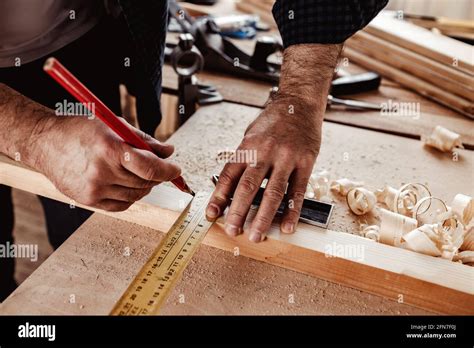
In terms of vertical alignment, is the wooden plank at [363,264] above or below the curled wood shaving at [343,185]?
above

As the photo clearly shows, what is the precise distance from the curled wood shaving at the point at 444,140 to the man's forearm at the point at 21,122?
113 centimetres

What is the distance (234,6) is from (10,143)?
2009 millimetres

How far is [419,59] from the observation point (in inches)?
75.6

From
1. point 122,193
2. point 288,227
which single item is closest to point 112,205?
point 122,193

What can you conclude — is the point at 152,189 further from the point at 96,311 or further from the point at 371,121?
the point at 371,121

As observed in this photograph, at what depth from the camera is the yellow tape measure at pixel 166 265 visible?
75cm

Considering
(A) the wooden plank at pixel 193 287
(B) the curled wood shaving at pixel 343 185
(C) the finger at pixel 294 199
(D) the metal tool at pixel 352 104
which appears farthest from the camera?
(D) the metal tool at pixel 352 104

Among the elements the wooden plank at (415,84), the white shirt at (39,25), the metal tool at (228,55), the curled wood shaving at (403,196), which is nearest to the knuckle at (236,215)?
the curled wood shaving at (403,196)

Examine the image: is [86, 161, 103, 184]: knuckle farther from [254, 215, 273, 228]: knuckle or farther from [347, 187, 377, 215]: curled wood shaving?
[347, 187, 377, 215]: curled wood shaving

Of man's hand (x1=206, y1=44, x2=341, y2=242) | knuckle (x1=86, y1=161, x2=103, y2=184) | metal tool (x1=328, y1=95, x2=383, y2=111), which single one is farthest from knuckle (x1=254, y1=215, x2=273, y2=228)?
metal tool (x1=328, y1=95, x2=383, y2=111)

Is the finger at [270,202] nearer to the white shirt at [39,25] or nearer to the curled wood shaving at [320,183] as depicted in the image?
the curled wood shaving at [320,183]

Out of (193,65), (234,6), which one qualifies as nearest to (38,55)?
(193,65)

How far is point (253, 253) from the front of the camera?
0.99 m

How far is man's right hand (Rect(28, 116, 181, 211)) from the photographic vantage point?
2.96ft
